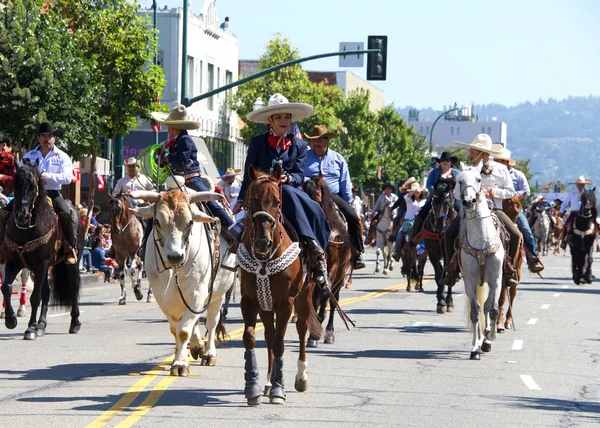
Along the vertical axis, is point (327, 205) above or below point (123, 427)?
above

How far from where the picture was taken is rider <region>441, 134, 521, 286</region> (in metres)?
17.5

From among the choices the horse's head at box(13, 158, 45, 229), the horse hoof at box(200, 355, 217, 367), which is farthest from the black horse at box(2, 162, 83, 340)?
the horse hoof at box(200, 355, 217, 367)

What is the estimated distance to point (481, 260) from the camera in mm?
16312

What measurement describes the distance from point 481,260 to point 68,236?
5629mm

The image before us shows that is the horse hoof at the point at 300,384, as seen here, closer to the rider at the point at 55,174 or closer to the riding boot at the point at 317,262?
the riding boot at the point at 317,262

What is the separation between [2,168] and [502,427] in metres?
11.0

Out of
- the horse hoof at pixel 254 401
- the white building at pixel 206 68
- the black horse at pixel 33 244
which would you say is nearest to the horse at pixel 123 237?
the black horse at pixel 33 244

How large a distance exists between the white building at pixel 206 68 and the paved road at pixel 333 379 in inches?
1671

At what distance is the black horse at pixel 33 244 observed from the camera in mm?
16641

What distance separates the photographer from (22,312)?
20344 millimetres

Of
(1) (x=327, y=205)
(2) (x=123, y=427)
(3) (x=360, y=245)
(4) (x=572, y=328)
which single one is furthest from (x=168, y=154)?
(4) (x=572, y=328)

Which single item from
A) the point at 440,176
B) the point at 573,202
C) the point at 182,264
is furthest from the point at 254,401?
the point at 573,202

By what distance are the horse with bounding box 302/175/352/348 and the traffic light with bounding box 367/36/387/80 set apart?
68.7 feet

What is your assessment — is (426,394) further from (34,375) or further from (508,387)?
(34,375)
